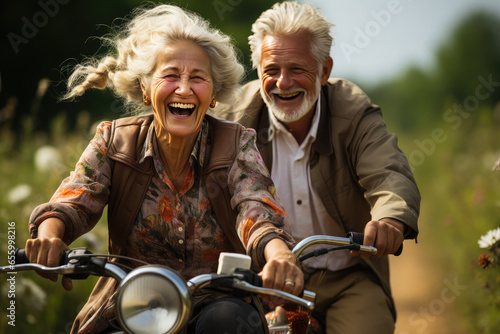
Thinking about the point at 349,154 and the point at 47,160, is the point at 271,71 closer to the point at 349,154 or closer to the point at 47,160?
the point at 349,154

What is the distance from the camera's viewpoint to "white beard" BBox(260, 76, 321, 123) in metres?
3.76

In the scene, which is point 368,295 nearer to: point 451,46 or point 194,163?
point 194,163

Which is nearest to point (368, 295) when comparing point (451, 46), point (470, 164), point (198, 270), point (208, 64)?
point (198, 270)

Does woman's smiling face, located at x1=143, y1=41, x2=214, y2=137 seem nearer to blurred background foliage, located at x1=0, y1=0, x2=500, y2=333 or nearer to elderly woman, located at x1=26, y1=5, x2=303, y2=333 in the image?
elderly woman, located at x1=26, y1=5, x2=303, y2=333

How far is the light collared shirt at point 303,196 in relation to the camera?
12.2 ft

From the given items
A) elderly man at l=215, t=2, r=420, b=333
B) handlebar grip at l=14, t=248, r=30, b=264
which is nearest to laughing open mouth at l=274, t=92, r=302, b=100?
elderly man at l=215, t=2, r=420, b=333

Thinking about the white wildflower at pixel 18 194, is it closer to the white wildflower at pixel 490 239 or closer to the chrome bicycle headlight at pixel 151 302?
the white wildflower at pixel 490 239

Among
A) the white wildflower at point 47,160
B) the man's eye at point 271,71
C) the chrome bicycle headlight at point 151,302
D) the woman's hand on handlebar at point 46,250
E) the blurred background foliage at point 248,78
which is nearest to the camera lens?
the chrome bicycle headlight at point 151,302

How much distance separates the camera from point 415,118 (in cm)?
1161

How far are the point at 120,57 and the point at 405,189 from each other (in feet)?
4.60

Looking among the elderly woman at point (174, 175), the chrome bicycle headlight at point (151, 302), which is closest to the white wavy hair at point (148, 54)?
the elderly woman at point (174, 175)

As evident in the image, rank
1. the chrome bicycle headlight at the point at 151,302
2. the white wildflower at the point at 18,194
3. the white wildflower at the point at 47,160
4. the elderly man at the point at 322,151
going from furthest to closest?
the white wildflower at the point at 47,160 → the white wildflower at the point at 18,194 → the elderly man at the point at 322,151 → the chrome bicycle headlight at the point at 151,302

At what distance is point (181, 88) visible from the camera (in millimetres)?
2736

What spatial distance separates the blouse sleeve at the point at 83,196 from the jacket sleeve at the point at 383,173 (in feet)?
3.85
